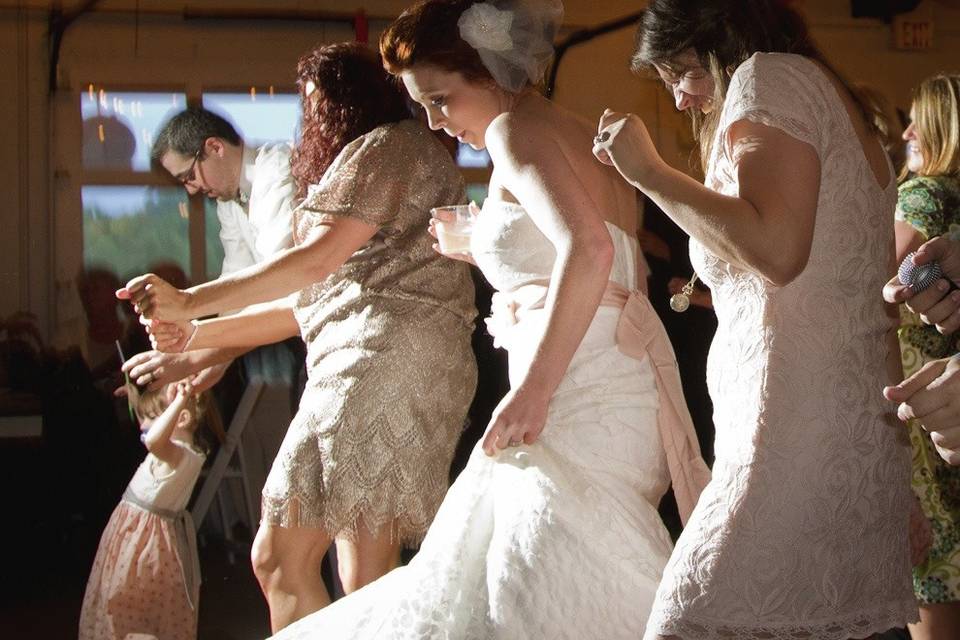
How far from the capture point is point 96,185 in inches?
177

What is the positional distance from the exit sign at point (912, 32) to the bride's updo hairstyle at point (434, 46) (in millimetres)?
3905

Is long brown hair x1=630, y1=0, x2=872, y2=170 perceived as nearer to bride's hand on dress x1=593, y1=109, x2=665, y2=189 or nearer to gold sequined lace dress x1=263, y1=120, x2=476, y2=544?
bride's hand on dress x1=593, y1=109, x2=665, y2=189

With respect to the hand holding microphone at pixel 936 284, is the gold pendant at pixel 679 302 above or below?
below

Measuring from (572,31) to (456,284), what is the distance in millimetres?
2943

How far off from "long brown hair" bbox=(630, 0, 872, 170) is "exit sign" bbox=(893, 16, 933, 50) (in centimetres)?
427

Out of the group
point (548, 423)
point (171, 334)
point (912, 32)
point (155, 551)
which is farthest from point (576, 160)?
point (912, 32)

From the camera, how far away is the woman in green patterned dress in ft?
8.14

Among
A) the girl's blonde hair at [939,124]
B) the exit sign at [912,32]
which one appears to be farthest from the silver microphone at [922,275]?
the exit sign at [912,32]

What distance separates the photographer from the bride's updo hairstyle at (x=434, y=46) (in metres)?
2.17

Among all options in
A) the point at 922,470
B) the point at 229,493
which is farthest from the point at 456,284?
the point at 229,493

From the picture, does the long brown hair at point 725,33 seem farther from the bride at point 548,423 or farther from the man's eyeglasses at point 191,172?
the man's eyeglasses at point 191,172

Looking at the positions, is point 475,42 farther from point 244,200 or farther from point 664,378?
point 244,200

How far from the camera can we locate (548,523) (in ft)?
6.11

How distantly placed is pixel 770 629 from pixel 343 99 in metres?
1.45
